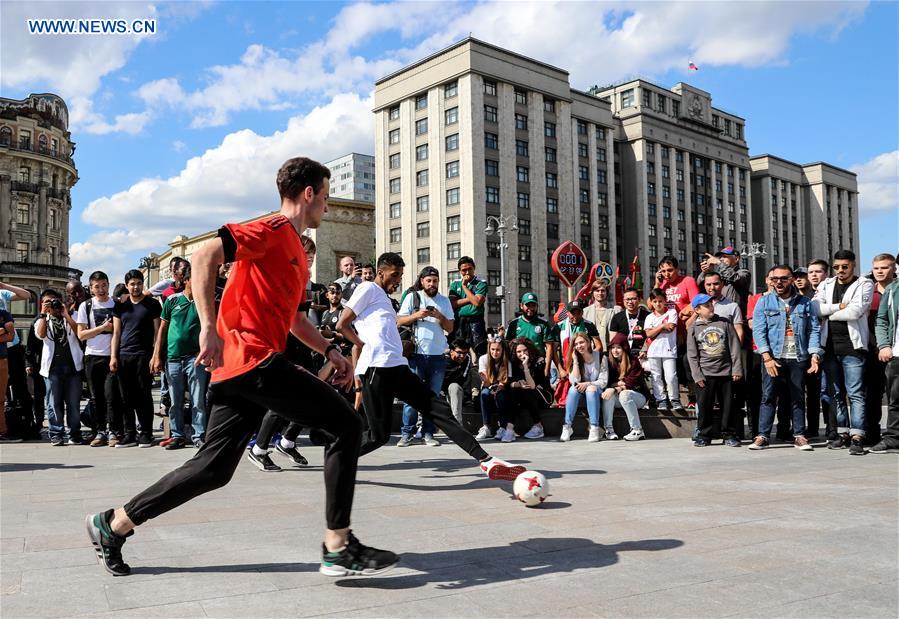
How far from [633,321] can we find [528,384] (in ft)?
6.98

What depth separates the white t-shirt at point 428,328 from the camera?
29.6ft

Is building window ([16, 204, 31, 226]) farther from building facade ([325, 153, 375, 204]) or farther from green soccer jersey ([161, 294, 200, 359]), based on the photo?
green soccer jersey ([161, 294, 200, 359])

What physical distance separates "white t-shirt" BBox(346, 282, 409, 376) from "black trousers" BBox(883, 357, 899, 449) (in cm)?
563

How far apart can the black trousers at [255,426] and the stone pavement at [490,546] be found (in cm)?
38

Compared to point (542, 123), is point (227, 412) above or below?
below

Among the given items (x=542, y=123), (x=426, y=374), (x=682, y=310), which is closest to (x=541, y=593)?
(x=426, y=374)

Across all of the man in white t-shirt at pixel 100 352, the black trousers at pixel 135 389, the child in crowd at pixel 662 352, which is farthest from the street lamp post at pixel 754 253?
the man in white t-shirt at pixel 100 352

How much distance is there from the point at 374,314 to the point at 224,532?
2557mm

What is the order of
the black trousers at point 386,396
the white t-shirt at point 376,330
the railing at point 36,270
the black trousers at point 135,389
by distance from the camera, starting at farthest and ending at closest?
1. the railing at point 36,270
2. the black trousers at point 135,389
3. the white t-shirt at point 376,330
4. the black trousers at point 386,396

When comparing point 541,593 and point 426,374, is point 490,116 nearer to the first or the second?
point 426,374

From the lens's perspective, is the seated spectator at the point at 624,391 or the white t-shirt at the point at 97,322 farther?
the seated spectator at the point at 624,391

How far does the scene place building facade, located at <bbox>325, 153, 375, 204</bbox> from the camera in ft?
→ 470

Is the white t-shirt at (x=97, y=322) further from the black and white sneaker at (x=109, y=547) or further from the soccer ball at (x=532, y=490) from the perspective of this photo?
the soccer ball at (x=532, y=490)

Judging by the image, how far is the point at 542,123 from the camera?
70.3 m
